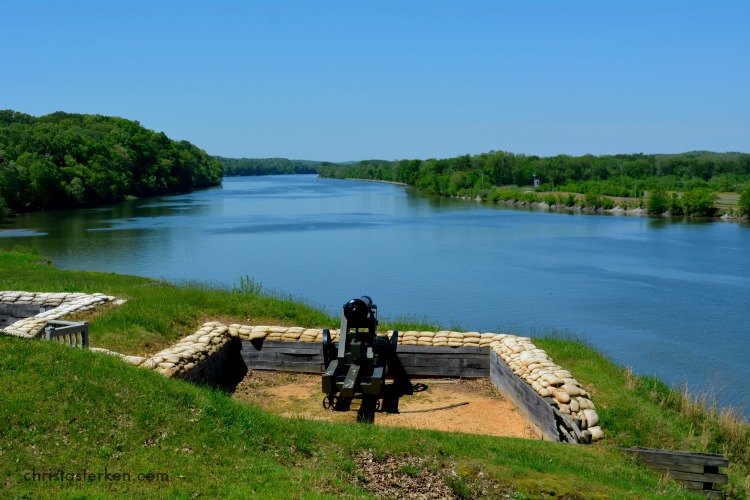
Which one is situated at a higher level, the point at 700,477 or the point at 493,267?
the point at 700,477

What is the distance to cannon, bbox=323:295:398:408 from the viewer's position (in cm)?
975

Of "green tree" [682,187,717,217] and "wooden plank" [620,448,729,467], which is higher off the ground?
"green tree" [682,187,717,217]

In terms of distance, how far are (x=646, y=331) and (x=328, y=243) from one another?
25539 mm

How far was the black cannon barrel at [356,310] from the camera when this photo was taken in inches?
407

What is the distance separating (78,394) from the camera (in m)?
6.27

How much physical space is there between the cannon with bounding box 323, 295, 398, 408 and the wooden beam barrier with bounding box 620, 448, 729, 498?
150 inches

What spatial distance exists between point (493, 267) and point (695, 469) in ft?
92.4

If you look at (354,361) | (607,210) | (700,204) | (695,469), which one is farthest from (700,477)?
(607,210)

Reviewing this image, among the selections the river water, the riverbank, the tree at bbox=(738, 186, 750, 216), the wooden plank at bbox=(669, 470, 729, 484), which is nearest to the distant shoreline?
the riverbank

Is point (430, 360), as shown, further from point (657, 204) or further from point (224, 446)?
point (657, 204)

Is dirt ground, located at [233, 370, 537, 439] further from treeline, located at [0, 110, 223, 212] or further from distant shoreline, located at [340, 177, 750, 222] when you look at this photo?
distant shoreline, located at [340, 177, 750, 222]

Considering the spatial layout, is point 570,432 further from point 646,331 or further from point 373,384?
point 646,331

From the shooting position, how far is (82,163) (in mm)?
79500

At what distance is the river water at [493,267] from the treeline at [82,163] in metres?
4.23
